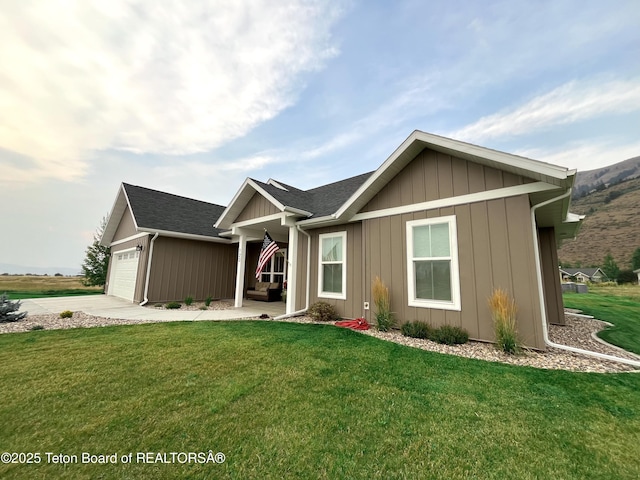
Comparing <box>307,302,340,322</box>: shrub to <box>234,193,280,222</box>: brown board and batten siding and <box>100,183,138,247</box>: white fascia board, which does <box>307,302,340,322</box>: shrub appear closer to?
<box>234,193,280,222</box>: brown board and batten siding

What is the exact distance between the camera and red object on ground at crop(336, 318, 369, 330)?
19.7 feet

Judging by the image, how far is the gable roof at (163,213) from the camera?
11.0 metres

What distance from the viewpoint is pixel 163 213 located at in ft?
39.8

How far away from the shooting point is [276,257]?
12.6 metres

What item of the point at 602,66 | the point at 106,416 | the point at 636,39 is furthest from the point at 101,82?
the point at 602,66

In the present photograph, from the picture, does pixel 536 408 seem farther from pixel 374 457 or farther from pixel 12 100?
pixel 12 100

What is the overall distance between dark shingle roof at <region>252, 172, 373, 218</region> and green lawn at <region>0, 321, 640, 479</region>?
4689mm

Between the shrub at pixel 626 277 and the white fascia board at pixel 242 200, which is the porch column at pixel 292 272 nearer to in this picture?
the white fascia board at pixel 242 200

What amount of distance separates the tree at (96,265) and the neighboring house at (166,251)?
392 cm

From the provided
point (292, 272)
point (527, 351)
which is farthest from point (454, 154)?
point (292, 272)

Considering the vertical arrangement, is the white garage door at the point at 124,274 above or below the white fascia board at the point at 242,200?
below

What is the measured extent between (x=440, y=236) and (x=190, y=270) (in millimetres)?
10701

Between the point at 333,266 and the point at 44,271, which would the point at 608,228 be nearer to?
the point at 333,266

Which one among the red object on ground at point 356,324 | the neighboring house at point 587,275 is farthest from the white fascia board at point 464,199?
the neighboring house at point 587,275
